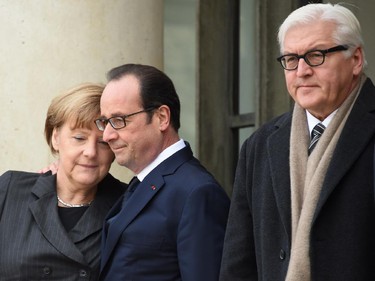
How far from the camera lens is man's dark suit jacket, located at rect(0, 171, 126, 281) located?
4.99 m

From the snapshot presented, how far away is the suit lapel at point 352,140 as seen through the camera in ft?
13.3

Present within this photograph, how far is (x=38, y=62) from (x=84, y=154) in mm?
1508

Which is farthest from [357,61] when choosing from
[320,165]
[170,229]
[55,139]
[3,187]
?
[3,187]

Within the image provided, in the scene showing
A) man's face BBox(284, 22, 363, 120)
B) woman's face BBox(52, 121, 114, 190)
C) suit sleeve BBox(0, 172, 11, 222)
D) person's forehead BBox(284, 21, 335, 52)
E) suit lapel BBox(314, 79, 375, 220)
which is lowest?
suit sleeve BBox(0, 172, 11, 222)

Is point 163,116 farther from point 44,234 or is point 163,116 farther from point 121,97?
point 44,234

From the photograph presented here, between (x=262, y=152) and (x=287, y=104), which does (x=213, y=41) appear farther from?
(x=262, y=152)

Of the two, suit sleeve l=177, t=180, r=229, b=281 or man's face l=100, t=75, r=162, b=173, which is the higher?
man's face l=100, t=75, r=162, b=173

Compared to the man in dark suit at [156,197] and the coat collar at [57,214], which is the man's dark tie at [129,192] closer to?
the man in dark suit at [156,197]

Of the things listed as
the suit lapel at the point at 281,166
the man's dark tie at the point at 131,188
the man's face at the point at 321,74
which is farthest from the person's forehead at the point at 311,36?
the man's dark tie at the point at 131,188

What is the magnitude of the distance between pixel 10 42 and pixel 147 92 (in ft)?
5.72

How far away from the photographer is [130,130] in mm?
4750

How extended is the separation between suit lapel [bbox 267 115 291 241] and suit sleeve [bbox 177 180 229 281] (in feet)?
1.35

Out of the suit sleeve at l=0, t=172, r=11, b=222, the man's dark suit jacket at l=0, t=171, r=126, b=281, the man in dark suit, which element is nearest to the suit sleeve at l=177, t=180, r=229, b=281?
the man in dark suit

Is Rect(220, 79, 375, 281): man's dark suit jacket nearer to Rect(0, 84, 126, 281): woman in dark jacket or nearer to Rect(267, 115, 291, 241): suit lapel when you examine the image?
Rect(267, 115, 291, 241): suit lapel
